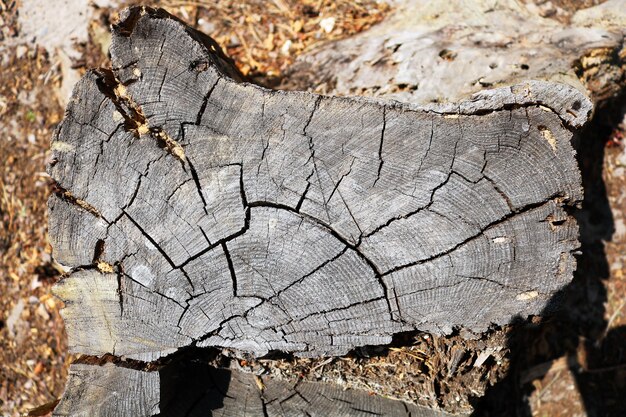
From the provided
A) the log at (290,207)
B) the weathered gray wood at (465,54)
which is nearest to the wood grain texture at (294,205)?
the log at (290,207)

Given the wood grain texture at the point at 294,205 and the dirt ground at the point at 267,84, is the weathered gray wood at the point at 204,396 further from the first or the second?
the dirt ground at the point at 267,84

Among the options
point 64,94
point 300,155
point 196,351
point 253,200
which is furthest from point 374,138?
point 64,94

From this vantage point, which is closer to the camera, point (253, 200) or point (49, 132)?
point (253, 200)

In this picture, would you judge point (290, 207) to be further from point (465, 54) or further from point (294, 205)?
point (465, 54)

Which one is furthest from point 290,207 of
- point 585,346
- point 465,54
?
point 585,346

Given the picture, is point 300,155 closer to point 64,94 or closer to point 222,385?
point 222,385

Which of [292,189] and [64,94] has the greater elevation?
[64,94]

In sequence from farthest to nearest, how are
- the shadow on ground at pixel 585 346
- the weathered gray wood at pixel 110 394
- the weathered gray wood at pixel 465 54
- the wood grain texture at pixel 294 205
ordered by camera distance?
the shadow on ground at pixel 585 346 → the weathered gray wood at pixel 465 54 → the weathered gray wood at pixel 110 394 → the wood grain texture at pixel 294 205

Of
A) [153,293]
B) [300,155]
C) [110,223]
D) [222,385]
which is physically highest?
[300,155]

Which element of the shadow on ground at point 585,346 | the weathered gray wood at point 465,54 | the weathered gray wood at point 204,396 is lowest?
the weathered gray wood at point 204,396
